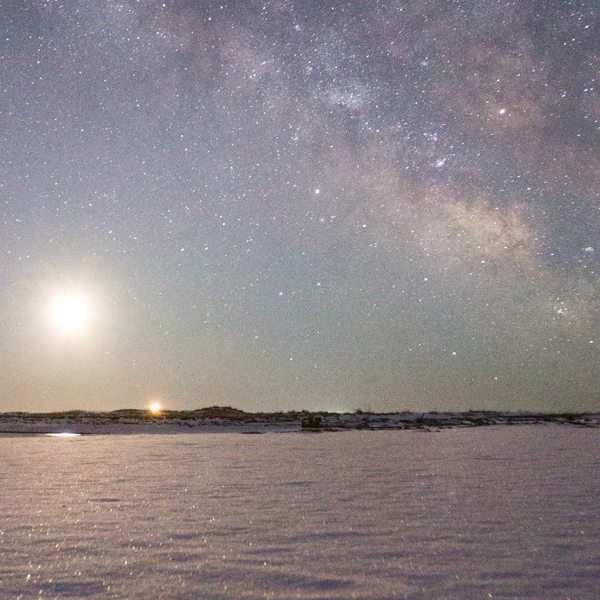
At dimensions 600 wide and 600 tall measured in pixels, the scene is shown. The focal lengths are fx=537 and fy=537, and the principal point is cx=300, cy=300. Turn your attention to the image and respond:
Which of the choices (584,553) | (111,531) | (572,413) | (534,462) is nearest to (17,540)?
(111,531)

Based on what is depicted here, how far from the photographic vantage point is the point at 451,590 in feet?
9.50

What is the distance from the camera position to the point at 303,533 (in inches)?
164

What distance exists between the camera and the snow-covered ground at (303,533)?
301cm

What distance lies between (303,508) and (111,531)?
176cm

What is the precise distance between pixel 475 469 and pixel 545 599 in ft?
Result: 18.1

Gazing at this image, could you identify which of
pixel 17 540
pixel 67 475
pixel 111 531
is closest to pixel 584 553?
pixel 111 531

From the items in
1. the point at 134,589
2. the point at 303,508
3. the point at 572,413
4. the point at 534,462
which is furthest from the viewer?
the point at 572,413

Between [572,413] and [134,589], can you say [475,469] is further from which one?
[572,413]

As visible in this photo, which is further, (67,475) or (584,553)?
(67,475)

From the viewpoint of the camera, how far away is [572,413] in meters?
39.4

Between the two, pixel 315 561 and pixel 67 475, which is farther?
pixel 67 475

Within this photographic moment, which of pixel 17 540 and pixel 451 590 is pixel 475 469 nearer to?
pixel 451 590

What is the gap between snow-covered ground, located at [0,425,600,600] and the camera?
3006 millimetres

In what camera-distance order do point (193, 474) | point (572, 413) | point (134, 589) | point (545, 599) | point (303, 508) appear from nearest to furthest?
point (545, 599) → point (134, 589) → point (303, 508) → point (193, 474) → point (572, 413)
